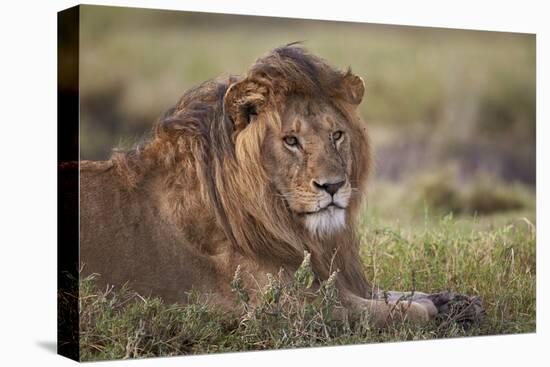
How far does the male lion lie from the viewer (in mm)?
7984

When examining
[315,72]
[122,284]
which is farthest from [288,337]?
[315,72]

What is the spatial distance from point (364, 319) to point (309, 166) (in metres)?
1.01

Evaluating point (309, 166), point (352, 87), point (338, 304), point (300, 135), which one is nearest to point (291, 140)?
point (300, 135)

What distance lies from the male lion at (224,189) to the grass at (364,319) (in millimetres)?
122

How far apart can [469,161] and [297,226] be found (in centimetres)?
189

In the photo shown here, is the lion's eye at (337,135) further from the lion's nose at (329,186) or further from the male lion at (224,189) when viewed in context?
the lion's nose at (329,186)

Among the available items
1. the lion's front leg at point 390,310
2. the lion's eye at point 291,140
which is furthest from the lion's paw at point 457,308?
the lion's eye at point 291,140

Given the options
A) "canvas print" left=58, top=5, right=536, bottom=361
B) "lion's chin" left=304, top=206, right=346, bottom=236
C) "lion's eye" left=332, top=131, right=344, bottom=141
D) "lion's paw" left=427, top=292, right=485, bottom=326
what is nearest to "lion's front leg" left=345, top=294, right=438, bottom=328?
"canvas print" left=58, top=5, right=536, bottom=361

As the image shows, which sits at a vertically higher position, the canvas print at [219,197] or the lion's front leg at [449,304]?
the canvas print at [219,197]

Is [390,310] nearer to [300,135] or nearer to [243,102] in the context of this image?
[300,135]

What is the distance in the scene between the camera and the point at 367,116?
1034cm

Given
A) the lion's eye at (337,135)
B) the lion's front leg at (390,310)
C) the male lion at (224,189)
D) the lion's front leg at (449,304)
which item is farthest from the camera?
the lion's front leg at (449,304)

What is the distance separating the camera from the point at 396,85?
9.87 m

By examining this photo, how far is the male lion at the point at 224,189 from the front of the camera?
314 inches
